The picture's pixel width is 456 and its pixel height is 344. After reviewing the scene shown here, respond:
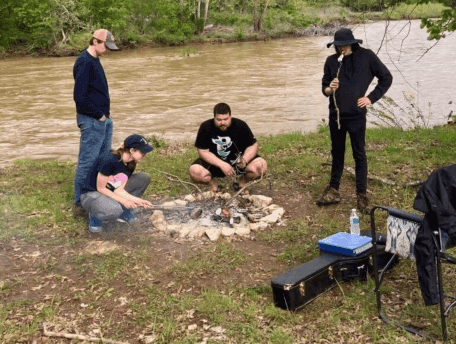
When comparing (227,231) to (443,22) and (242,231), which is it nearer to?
(242,231)

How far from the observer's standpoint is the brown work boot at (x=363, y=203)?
586cm

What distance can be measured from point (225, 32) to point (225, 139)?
112 feet

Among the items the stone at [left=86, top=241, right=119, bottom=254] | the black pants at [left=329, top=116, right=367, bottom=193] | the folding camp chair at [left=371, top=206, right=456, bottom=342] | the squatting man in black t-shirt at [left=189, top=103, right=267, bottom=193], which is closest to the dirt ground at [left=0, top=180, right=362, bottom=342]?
the stone at [left=86, top=241, right=119, bottom=254]

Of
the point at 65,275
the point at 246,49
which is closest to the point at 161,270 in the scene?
the point at 65,275

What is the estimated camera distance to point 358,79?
5.74 metres

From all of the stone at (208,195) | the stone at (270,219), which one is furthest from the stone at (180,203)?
the stone at (270,219)

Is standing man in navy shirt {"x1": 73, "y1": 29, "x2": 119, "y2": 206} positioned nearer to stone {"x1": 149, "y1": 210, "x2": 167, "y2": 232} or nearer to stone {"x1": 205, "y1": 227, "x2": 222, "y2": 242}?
stone {"x1": 149, "y1": 210, "x2": 167, "y2": 232}

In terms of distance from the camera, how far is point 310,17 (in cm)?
4275

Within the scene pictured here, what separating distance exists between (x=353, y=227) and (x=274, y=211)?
4.20 ft

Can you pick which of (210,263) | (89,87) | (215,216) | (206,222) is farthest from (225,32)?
(210,263)

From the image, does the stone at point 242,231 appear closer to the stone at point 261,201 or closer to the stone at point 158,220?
the stone at point 261,201

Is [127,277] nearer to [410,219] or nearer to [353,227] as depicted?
[353,227]

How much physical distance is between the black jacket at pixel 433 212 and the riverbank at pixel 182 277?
0.70 m

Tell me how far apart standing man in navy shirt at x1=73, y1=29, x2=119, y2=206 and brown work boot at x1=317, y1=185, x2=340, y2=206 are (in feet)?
9.01
